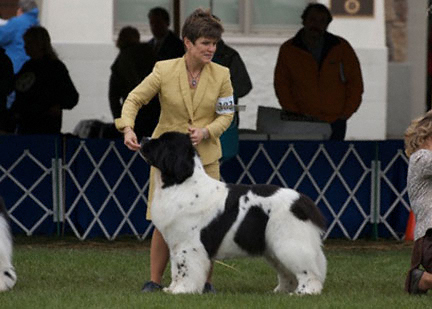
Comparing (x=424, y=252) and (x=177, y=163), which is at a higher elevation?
(x=177, y=163)

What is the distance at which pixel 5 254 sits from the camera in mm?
6957

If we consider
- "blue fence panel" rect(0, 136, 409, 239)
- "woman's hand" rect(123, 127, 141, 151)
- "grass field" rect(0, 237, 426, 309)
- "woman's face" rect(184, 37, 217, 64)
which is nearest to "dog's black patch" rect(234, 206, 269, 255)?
"grass field" rect(0, 237, 426, 309)

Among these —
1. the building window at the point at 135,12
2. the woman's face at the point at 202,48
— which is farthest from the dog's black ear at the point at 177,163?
the building window at the point at 135,12

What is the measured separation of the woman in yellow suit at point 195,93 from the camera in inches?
268

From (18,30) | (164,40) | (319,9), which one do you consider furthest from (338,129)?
(18,30)

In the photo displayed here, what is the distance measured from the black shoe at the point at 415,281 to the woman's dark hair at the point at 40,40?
4.75 m

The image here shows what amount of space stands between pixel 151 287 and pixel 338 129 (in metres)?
4.32

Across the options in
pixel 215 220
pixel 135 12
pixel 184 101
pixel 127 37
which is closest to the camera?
pixel 215 220

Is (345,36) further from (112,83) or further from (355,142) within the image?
(112,83)

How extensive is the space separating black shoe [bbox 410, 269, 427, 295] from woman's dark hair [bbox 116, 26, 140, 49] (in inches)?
186

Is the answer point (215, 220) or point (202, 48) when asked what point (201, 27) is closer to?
point (202, 48)

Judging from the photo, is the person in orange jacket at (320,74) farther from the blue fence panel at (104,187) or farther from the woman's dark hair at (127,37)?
the blue fence panel at (104,187)

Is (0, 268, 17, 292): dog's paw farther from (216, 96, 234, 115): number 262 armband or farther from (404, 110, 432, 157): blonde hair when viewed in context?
(404, 110, 432, 157): blonde hair

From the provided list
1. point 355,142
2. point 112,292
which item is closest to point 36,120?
point 355,142
